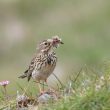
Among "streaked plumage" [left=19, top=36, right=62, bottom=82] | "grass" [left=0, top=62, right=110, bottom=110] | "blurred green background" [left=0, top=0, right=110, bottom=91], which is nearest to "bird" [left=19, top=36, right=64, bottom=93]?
"streaked plumage" [left=19, top=36, right=62, bottom=82]

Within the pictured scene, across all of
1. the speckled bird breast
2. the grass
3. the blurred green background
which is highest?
the blurred green background

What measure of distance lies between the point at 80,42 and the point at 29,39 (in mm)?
1339

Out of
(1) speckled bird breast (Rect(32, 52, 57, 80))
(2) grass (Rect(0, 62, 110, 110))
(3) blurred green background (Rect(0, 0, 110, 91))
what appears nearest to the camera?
(2) grass (Rect(0, 62, 110, 110))

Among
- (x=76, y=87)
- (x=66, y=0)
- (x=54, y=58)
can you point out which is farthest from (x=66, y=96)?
(x=66, y=0)

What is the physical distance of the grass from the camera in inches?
343

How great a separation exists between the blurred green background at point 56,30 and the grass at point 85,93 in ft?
30.1

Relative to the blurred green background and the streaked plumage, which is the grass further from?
the blurred green background

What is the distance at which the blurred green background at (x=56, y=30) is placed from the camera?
1950cm

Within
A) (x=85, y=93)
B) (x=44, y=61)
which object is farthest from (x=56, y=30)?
(x=85, y=93)

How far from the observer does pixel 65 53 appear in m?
19.8

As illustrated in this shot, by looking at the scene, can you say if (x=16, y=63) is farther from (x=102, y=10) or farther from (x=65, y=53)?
(x=102, y=10)

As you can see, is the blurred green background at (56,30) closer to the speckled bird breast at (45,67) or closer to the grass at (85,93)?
the speckled bird breast at (45,67)

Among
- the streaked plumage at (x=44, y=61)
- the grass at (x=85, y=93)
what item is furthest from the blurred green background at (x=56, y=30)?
the grass at (x=85, y=93)

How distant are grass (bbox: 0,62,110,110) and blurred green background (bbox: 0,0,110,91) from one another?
9.18 m
